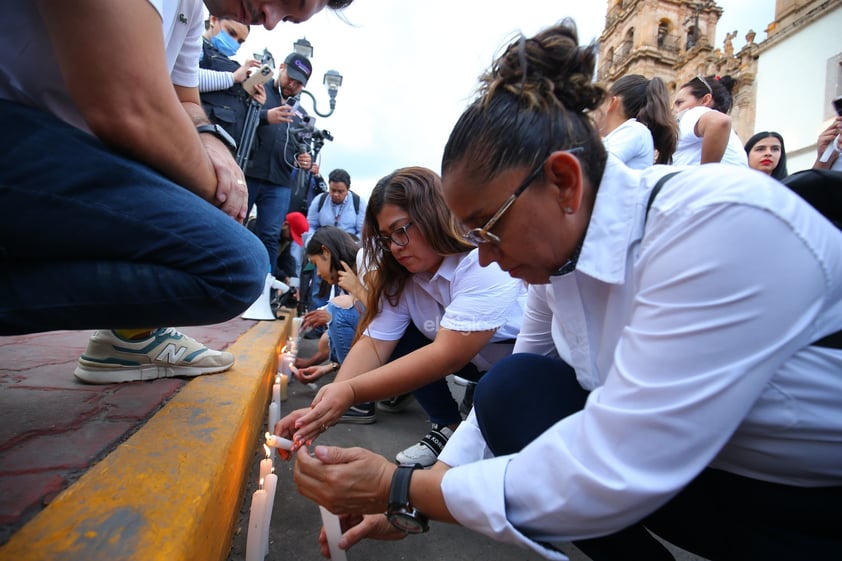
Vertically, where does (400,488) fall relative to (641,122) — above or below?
below

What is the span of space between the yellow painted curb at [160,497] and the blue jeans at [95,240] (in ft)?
1.01

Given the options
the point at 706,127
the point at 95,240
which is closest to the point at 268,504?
the point at 95,240

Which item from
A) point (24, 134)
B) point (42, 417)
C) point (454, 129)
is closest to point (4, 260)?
point (24, 134)

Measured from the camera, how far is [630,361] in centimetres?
70

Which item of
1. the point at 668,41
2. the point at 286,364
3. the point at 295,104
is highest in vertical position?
the point at 668,41

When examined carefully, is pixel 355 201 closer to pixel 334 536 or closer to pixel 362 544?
pixel 362 544

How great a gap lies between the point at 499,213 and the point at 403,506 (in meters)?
0.61

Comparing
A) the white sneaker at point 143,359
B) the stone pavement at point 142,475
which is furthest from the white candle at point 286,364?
the white sneaker at point 143,359

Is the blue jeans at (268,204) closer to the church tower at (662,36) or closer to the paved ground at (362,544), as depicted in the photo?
the paved ground at (362,544)

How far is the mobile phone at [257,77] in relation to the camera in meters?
3.35

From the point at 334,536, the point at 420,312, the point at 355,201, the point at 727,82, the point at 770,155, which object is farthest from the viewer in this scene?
the point at 355,201

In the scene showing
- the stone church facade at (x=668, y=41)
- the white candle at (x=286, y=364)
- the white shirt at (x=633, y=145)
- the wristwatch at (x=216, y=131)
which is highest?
the stone church facade at (x=668, y=41)

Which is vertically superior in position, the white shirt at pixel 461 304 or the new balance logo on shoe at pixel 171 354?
the white shirt at pixel 461 304

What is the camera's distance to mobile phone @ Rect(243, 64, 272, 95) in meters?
3.35
